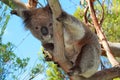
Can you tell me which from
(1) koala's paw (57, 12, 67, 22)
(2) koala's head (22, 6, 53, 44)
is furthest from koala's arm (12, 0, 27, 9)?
(1) koala's paw (57, 12, 67, 22)

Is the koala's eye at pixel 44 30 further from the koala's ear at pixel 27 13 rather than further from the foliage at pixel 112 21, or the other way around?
the foliage at pixel 112 21

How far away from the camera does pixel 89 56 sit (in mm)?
3879

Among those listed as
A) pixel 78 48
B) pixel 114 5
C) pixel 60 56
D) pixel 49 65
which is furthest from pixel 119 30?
pixel 60 56

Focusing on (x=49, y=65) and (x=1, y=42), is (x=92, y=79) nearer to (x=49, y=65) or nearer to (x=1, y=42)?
(x=1, y=42)

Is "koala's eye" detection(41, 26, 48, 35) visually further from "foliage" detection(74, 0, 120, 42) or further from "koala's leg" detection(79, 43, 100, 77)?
"foliage" detection(74, 0, 120, 42)

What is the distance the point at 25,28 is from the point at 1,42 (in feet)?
3.71

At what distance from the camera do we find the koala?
375 cm

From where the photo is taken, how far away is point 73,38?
387cm

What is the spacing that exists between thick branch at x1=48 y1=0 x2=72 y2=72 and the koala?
0.48 feet

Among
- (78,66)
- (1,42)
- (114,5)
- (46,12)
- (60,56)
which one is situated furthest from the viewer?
(114,5)

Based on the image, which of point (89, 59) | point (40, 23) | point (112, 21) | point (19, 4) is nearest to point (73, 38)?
point (89, 59)

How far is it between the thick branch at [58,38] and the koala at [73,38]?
5.7 inches

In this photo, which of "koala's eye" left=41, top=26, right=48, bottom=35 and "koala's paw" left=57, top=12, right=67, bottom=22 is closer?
"koala's paw" left=57, top=12, right=67, bottom=22

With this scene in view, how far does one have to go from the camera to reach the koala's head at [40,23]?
12.6 ft
